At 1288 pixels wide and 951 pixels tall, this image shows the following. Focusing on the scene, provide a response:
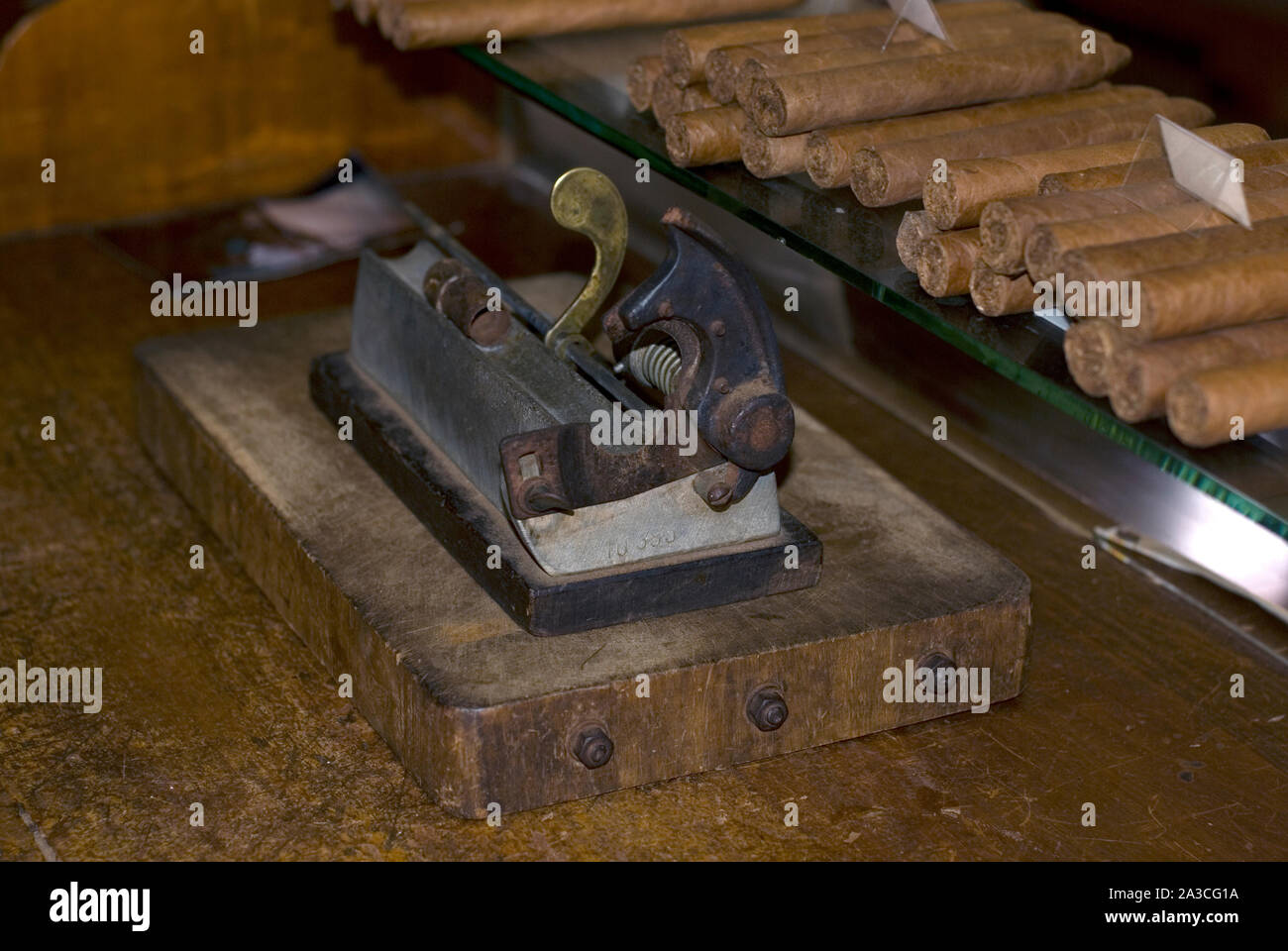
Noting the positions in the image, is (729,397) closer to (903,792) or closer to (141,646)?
(903,792)

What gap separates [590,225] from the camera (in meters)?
1.81

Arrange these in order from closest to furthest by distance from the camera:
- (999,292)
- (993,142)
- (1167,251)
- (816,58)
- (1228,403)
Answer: (1228,403) < (1167,251) < (999,292) < (993,142) < (816,58)

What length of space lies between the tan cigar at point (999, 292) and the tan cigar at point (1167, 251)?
107mm

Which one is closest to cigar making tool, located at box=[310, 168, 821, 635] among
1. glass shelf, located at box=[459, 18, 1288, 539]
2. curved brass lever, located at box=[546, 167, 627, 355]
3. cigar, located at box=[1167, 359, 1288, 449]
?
curved brass lever, located at box=[546, 167, 627, 355]

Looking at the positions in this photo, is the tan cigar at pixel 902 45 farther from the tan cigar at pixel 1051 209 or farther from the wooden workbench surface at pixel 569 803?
the wooden workbench surface at pixel 569 803

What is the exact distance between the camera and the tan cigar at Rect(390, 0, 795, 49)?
7.47ft

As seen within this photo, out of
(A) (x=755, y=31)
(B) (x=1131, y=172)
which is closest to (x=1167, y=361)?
(B) (x=1131, y=172)

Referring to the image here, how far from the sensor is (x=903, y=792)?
1.70m

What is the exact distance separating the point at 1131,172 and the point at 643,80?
0.61 m

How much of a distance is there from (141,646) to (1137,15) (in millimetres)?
1424

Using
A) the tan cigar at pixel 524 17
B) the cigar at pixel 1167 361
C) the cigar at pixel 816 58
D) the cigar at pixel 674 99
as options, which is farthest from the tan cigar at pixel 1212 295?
the tan cigar at pixel 524 17

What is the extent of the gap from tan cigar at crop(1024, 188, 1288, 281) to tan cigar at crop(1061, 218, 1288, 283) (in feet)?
0.05

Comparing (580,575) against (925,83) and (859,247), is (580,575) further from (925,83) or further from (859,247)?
(925,83)

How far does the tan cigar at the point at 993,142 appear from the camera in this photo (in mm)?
1754
